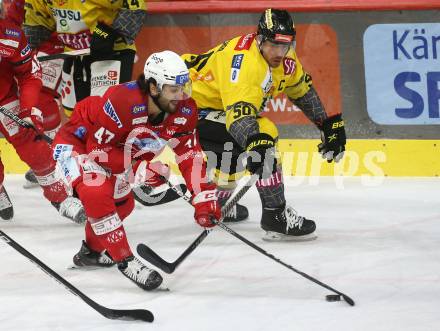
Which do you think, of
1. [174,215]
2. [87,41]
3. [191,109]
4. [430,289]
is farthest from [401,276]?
[87,41]

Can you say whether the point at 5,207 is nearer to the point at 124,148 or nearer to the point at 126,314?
the point at 124,148

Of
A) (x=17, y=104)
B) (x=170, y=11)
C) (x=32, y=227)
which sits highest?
(x=170, y=11)

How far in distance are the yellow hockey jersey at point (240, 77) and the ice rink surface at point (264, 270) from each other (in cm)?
70

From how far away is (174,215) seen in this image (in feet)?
20.1

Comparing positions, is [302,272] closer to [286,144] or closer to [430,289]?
[430,289]

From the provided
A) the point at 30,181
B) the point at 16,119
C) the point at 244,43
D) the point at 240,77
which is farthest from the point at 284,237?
the point at 30,181

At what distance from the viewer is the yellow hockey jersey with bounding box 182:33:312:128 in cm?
521

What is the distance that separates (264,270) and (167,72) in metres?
1.03

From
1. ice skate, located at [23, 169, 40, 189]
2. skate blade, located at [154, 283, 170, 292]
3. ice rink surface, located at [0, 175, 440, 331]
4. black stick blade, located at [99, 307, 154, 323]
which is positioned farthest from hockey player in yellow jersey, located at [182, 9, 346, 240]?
ice skate, located at [23, 169, 40, 189]

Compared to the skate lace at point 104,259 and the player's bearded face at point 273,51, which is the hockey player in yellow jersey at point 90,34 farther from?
the skate lace at point 104,259

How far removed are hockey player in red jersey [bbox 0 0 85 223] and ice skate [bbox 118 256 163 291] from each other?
46.3 inches

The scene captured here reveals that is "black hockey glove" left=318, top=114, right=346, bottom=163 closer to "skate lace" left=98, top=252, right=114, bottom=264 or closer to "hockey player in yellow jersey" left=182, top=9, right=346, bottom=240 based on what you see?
"hockey player in yellow jersey" left=182, top=9, right=346, bottom=240

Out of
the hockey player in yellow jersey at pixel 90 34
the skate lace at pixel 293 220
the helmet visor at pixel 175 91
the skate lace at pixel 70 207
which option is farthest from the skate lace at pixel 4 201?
the helmet visor at pixel 175 91

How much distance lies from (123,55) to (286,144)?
3.65 feet
